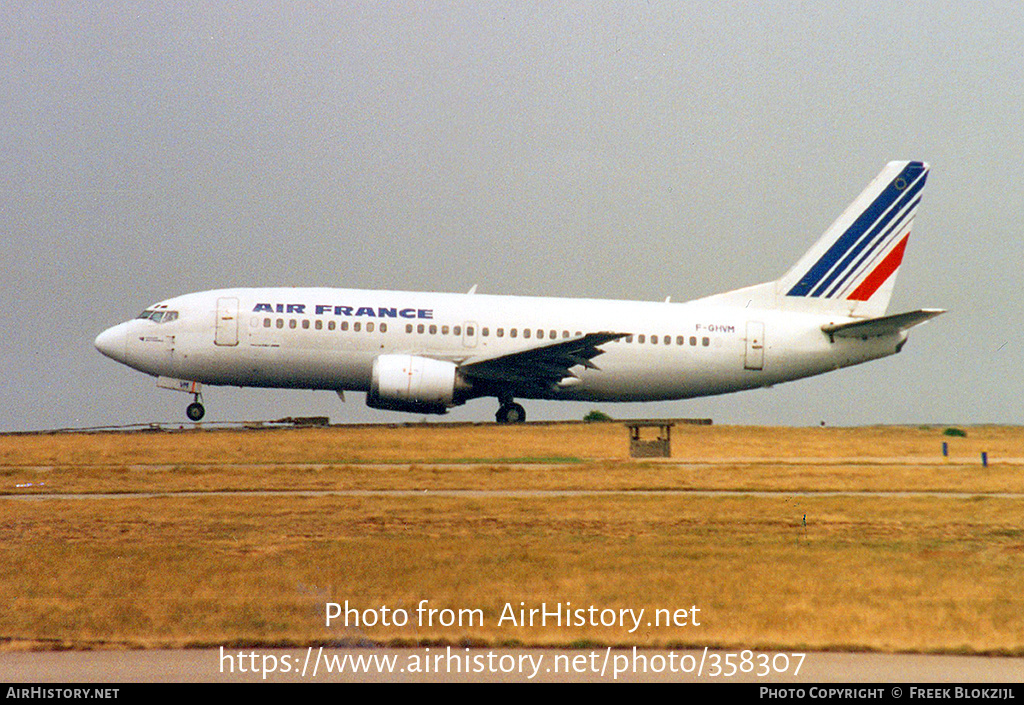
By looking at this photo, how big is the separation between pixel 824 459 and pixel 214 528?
17261mm

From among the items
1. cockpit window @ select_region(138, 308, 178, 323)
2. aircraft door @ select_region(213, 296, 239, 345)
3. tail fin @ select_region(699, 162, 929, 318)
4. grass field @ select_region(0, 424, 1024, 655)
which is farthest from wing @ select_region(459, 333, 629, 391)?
cockpit window @ select_region(138, 308, 178, 323)

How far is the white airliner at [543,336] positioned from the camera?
110ft

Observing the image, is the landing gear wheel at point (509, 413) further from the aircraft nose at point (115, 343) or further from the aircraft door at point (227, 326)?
the aircraft nose at point (115, 343)

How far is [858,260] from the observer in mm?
38062

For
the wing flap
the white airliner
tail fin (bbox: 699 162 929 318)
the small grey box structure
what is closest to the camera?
the small grey box structure

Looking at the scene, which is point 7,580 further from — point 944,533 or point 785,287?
point 785,287

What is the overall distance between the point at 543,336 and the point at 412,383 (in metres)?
4.81

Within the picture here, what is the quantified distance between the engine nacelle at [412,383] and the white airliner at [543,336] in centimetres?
4

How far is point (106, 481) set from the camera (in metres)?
22.0

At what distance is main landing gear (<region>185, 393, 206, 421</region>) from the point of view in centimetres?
3419

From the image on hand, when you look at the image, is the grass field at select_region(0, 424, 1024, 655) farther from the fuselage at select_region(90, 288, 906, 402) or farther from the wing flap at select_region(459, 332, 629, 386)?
the fuselage at select_region(90, 288, 906, 402)

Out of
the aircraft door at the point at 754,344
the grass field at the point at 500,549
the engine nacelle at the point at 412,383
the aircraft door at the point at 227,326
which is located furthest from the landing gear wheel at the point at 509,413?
the aircraft door at the point at 227,326

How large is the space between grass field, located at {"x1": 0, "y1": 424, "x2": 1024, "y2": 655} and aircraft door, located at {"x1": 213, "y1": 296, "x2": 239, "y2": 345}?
21.2 feet
